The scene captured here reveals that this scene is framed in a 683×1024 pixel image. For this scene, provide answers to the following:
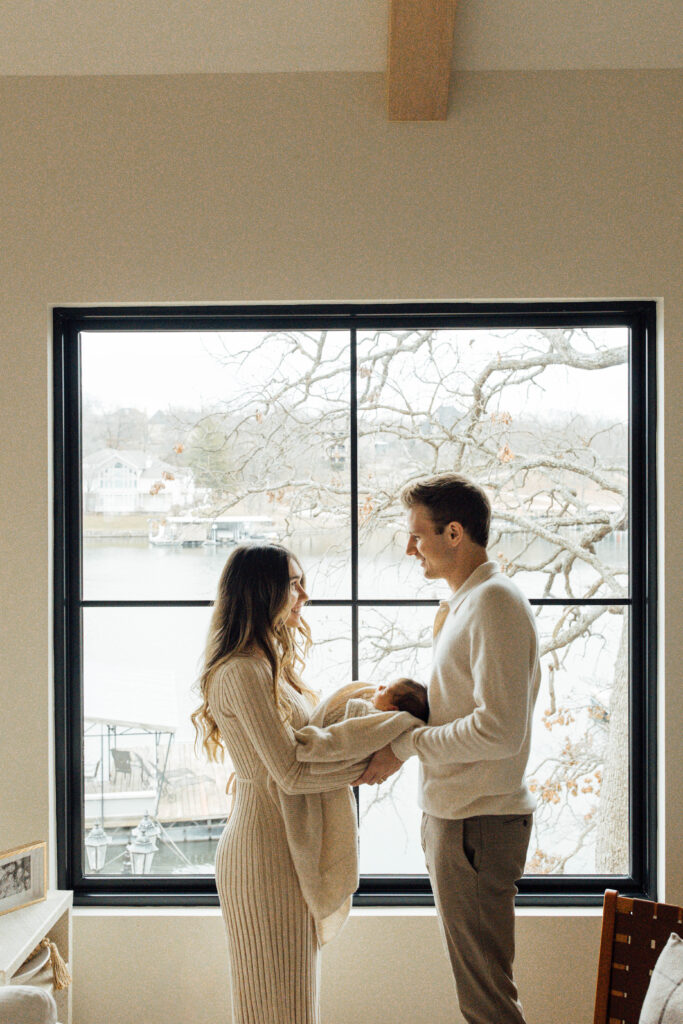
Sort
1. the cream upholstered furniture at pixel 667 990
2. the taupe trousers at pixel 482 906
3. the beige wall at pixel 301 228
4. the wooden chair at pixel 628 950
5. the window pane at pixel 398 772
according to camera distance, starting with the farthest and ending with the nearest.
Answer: the window pane at pixel 398 772 → the beige wall at pixel 301 228 → the taupe trousers at pixel 482 906 → the wooden chair at pixel 628 950 → the cream upholstered furniture at pixel 667 990

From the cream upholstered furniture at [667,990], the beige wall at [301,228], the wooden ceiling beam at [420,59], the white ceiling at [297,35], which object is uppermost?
the white ceiling at [297,35]

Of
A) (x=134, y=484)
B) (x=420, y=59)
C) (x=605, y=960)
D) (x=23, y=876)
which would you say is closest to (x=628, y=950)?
(x=605, y=960)

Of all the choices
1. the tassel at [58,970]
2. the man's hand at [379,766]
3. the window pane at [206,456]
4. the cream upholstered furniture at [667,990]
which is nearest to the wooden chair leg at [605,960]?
the cream upholstered furniture at [667,990]

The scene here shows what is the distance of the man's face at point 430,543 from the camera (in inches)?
81.0

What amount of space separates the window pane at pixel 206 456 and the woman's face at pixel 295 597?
0.38m

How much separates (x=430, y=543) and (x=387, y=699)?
428mm

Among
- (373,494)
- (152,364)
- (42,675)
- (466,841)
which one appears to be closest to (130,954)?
(42,675)

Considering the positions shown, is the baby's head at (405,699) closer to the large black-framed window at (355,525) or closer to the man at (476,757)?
the man at (476,757)

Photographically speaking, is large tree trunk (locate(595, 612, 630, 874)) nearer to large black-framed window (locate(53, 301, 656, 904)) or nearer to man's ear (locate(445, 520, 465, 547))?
large black-framed window (locate(53, 301, 656, 904))

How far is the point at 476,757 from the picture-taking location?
6.16 feet

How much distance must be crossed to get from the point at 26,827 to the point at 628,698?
1.96 meters

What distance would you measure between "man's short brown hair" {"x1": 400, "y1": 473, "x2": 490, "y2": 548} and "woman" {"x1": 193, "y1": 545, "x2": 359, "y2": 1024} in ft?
1.31

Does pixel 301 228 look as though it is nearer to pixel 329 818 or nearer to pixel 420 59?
pixel 420 59

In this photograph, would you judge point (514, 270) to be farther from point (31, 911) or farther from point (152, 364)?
point (31, 911)
